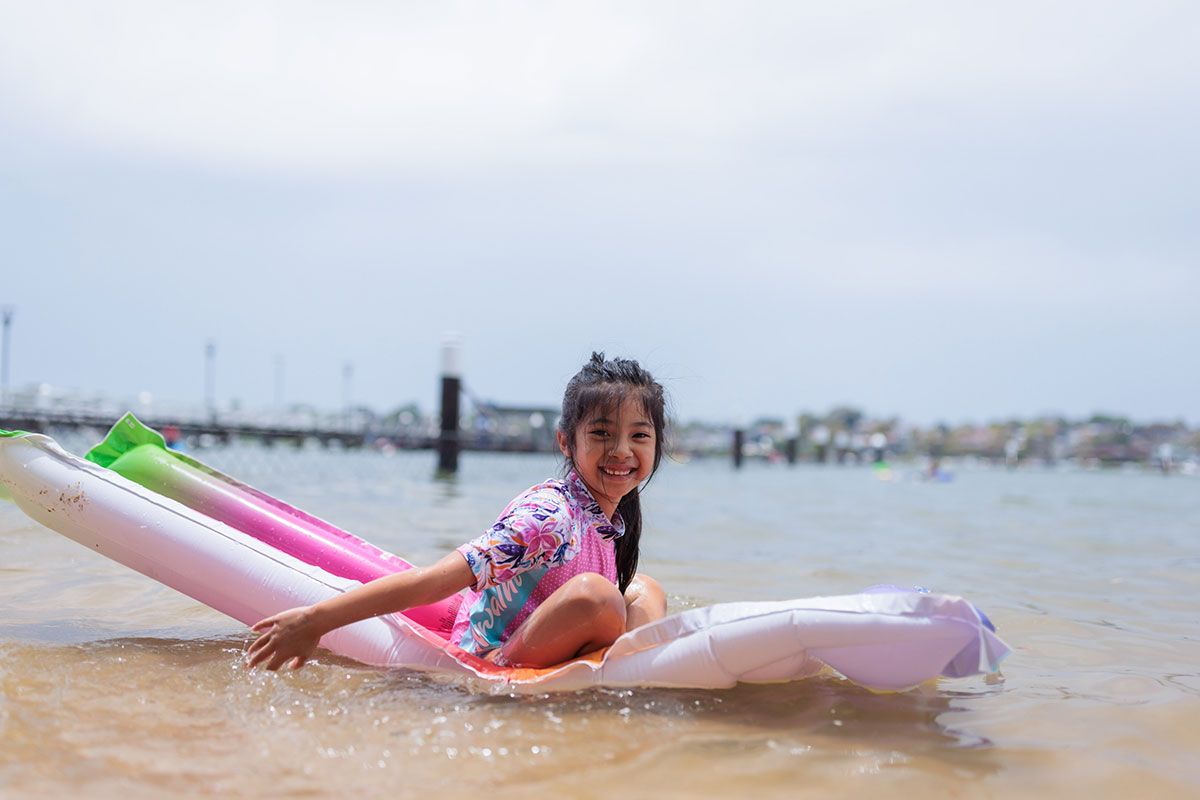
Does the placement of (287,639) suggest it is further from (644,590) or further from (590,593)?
(644,590)

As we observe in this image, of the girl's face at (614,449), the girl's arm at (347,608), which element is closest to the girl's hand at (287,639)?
the girl's arm at (347,608)

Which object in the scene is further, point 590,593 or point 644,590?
point 644,590

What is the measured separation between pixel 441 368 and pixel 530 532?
13.1m

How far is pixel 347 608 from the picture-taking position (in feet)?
6.72

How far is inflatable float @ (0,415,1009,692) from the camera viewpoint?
1992 mm

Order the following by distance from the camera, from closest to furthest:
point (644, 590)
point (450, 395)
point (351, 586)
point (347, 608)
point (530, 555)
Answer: point (347, 608)
point (530, 555)
point (351, 586)
point (644, 590)
point (450, 395)

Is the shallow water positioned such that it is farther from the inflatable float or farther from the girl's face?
the girl's face

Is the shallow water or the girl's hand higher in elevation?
the girl's hand

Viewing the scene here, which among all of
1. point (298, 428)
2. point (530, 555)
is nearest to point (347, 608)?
point (530, 555)

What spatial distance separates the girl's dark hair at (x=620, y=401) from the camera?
2357 mm

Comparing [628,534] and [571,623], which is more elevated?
[628,534]

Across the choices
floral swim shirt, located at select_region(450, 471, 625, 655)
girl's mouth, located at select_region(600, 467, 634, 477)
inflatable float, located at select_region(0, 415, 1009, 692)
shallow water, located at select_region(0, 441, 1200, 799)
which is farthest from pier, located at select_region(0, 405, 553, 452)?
girl's mouth, located at select_region(600, 467, 634, 477)

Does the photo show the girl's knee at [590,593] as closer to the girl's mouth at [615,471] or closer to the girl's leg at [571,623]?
the girl's leg at [571,623]

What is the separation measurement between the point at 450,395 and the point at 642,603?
12.8 meters
